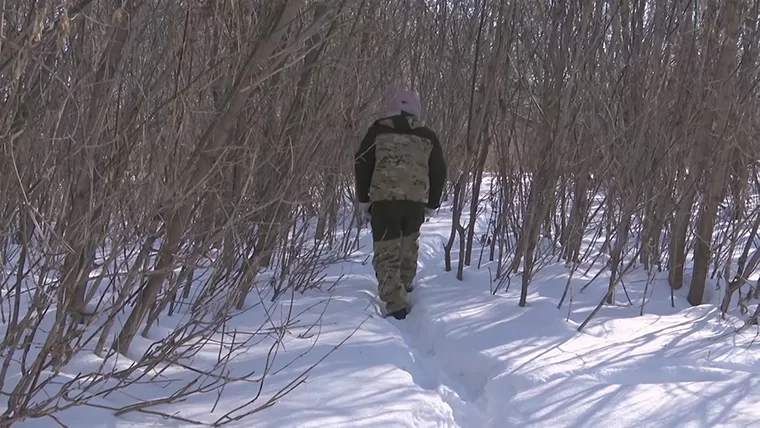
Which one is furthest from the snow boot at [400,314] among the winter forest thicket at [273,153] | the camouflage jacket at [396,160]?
the camouflage jacket at [396,160]

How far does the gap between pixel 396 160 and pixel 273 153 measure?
4.94ft

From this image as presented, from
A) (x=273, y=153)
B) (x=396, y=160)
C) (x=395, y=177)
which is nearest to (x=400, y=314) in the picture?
(x=395, y=177)

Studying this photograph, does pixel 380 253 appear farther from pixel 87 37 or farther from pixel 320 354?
pixel 87 37

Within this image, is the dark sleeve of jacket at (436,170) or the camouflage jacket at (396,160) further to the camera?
the dark sleeve of jacket at (436,170)

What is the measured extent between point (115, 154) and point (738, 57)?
3990mm

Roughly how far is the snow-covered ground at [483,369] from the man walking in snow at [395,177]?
0.86ft

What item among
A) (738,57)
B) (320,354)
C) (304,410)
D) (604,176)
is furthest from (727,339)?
(304,410)

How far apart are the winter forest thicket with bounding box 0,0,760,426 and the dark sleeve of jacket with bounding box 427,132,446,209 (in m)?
0.54

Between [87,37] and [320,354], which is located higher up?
[87,37]

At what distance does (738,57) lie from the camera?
443 centimetres

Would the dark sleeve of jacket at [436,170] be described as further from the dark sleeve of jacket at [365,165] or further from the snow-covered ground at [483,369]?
the snow-covered ground at [483,369]

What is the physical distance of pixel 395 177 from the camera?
4.40m

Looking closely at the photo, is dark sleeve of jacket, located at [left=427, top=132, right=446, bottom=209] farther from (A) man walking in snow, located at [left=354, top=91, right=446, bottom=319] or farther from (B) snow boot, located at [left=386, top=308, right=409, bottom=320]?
(B) snow boot, located at [left=386, top=308, right=409, bottom=320]

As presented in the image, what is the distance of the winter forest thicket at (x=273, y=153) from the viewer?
2080 mm
